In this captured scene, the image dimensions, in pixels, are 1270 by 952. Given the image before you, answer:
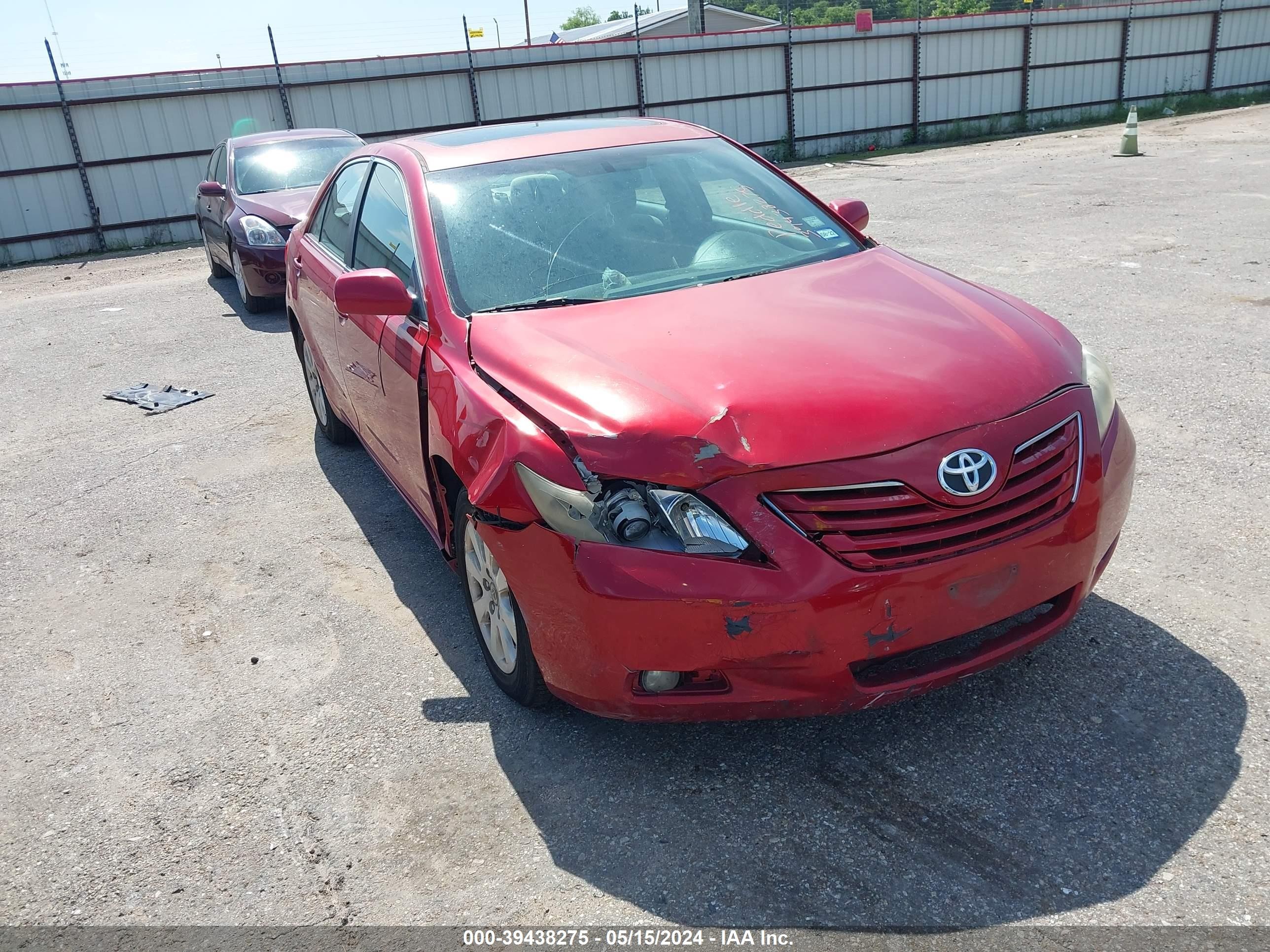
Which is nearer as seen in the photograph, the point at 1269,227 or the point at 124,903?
the point at 124,903

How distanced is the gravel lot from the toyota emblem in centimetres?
77

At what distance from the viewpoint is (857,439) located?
2482 mm

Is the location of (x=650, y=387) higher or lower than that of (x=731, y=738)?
higher

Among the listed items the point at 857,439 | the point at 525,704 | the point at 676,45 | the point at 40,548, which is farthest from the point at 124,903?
the point at 676,45

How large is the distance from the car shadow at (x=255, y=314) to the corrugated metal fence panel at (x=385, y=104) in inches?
283

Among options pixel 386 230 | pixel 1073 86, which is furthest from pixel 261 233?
pixel 1073 86

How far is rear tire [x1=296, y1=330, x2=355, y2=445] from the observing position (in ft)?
18.3

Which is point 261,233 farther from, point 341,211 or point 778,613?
point 778,613

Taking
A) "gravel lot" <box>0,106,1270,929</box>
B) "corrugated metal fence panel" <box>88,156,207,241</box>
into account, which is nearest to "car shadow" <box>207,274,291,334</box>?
"gravel lot" <box>0,106,1270,929</box>

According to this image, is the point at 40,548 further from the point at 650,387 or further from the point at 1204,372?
the point at 1204,372

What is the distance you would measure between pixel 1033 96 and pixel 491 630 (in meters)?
23.5

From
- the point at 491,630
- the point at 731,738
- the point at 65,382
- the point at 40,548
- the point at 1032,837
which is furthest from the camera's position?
the point at 65,382

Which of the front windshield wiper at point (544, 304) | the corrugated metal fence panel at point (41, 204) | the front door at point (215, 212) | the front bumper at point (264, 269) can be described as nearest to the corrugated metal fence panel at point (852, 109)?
the front door at point (215, 212)

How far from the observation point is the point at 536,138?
416cm
